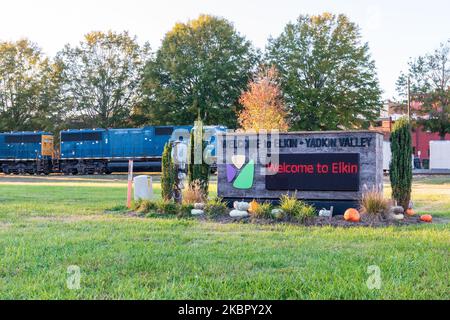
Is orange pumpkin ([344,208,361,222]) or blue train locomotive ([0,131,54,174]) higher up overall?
blue train locomotive ([0,131,54,174])

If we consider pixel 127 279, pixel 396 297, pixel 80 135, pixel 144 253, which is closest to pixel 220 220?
pixel 144 253

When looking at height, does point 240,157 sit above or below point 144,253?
above

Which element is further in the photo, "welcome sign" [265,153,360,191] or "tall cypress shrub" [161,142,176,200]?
"tall cypress shrub" [161,142,176,200]

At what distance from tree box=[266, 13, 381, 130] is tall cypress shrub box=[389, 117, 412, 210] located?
40748mm

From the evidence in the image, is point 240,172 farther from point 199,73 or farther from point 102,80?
point 102,80

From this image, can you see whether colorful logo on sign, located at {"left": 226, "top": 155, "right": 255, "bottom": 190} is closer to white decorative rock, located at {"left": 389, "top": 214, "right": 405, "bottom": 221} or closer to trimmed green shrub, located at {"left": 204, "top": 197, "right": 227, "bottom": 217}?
trimmed green shrub, located at {"left": 204, "top": 197, "right": 227, "bottom": 217}

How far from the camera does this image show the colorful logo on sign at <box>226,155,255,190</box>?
12.8m

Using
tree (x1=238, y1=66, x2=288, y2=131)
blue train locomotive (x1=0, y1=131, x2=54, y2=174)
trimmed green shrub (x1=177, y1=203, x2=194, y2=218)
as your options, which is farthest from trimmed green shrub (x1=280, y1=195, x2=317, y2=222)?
blue train locomotive (x1=0, y1=131, x2=54, y2=174)

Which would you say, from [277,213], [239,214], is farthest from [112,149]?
[277,213]

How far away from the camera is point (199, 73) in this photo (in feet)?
174

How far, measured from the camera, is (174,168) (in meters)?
13.5

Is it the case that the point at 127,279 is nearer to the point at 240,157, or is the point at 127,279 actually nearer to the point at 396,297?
the point at 396,297

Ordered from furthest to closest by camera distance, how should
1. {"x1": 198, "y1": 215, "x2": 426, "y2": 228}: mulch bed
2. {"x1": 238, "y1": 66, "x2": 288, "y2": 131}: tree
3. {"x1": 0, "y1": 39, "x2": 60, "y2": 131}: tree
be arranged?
{"x1": 0, "y1": 39, "x2": 60, "y2": 131}: tree, {"x1": 238, "y1": 66, "x2": 288, "y2": 131}: tree, {"x1": 198, "y1": 215, "x2": 426, "y2": 228}: mulch bed
